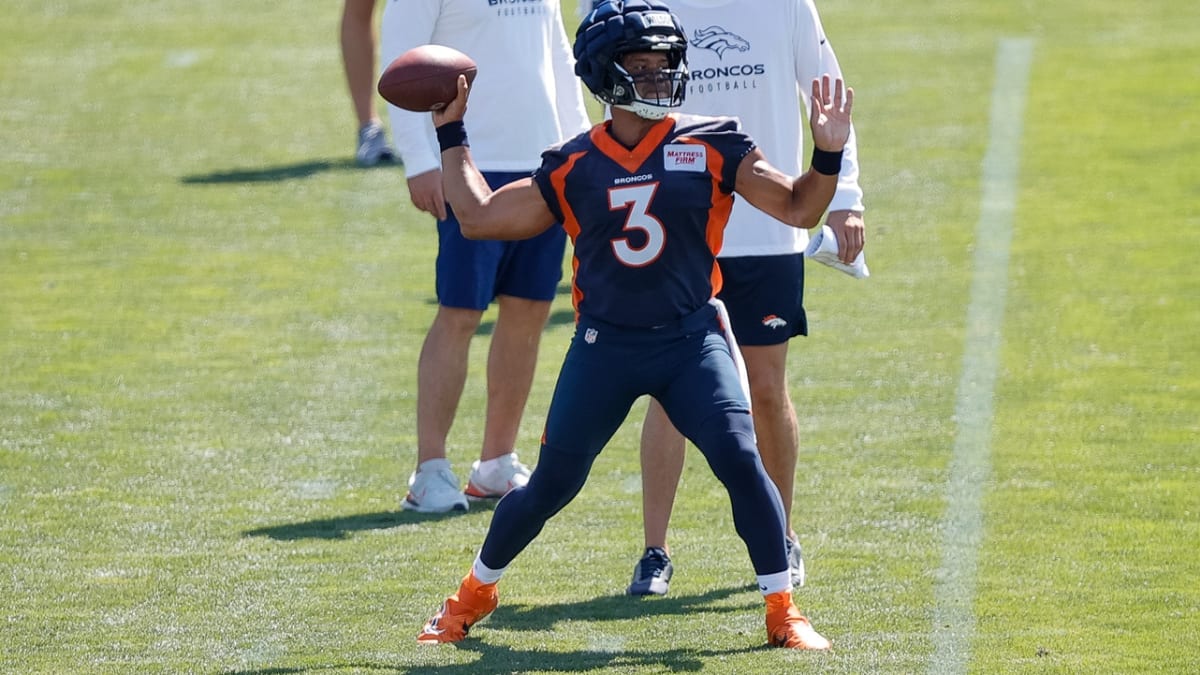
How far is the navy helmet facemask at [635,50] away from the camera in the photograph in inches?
193

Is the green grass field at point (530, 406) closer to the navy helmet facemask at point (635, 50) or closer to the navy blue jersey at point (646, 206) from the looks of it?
the navy blue jersey at point (646, 206)

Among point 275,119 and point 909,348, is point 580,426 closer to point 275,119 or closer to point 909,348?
point 909,348

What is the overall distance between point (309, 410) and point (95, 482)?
1290 millimetres

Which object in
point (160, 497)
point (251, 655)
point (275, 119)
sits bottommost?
point (275, 119)

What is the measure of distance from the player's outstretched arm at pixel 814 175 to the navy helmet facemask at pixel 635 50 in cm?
28

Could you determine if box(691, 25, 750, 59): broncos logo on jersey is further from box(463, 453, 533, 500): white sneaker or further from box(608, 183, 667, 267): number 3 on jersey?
box(463, 453, 533, 500): white sneaker

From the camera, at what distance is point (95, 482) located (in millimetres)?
7027

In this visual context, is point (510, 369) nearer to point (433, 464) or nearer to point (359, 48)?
point (433, 464)

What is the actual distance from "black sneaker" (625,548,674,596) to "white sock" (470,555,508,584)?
63 cm

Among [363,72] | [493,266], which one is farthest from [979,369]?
[363,72]

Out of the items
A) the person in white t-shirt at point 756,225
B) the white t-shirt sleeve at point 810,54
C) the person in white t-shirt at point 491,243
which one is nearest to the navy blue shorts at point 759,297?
the person in white t-shirt at point 756,225

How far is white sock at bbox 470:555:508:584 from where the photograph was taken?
5.21 metres

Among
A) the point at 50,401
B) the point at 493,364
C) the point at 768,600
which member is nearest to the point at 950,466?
the point at 493,364

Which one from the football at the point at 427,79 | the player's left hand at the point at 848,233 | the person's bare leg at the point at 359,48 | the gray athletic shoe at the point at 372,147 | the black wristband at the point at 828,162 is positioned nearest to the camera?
the black wristband at the point at 828,162
